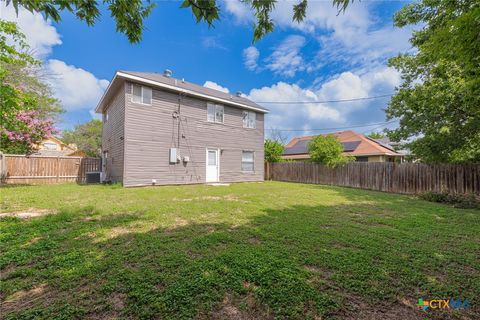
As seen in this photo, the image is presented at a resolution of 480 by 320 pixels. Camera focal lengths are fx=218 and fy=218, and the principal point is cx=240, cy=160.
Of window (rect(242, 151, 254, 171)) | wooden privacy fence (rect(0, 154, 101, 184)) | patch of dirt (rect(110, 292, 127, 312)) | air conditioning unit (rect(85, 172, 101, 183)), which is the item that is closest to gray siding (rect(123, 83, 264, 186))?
window (rect(242, 151, 254, 171))

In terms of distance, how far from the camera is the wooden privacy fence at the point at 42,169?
10562 mm

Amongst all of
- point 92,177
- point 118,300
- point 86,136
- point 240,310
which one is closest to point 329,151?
point 240,310

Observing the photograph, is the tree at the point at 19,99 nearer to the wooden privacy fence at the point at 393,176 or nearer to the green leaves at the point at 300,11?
the green leaves at the point at 300,11

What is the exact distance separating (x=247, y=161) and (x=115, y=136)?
7759 mm

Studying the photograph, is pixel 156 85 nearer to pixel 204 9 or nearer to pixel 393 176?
pixel 204 9

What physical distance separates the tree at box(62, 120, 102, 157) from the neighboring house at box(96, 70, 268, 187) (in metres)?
16.1

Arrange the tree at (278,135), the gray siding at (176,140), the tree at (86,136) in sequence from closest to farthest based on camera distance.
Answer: the gray siding at (176,140)
the tree at (86,136)
the tree at (278,135)

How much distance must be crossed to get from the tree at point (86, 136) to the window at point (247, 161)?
71.5 ft

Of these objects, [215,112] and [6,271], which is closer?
[6,271]

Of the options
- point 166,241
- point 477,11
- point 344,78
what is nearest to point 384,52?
point 344,78

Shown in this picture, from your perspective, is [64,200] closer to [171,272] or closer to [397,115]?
[171,272]

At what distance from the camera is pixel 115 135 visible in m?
11.3

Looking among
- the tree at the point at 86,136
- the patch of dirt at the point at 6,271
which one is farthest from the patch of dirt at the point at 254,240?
the tree at the point at 86,136

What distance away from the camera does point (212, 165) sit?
12688 millimetres
